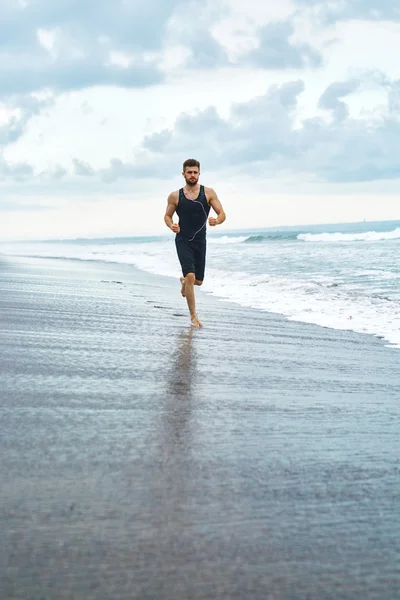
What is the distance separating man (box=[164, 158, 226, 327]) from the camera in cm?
811

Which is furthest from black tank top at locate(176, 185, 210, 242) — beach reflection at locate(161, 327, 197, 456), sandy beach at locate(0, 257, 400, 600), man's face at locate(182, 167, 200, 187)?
sandy beach at locate(0, 257, 400, 600)

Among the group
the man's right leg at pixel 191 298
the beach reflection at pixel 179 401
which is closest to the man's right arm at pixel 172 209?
the man's right leg at pixel 191 298

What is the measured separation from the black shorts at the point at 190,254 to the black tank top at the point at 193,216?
70 mm

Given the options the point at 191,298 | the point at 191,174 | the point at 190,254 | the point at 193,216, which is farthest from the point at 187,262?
the point at 191,174

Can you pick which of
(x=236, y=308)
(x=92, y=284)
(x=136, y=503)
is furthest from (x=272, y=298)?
(x=136, y=503)

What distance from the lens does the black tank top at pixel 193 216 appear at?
831 centimetres

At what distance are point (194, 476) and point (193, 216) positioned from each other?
610cm

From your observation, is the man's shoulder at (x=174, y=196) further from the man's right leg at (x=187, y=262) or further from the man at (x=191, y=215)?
the man's right leg at (x=187, y=262)

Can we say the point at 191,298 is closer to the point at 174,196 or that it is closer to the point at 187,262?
the point at 187,262

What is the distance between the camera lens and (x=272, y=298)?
11742mm

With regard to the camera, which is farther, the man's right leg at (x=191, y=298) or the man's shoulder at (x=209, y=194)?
the man's shoulder at (x=209, y=194)

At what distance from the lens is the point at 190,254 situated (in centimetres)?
869

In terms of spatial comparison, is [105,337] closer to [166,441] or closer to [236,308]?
[166,441]

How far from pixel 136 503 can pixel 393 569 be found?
0.82m
